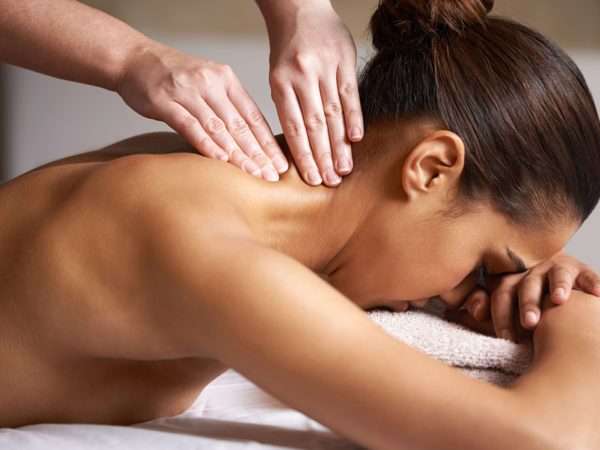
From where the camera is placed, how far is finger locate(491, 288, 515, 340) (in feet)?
3.58

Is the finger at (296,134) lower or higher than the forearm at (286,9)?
lower

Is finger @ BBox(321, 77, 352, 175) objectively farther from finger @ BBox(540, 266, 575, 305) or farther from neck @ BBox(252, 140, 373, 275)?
finger @ BBox(540, 266, 575, 305)

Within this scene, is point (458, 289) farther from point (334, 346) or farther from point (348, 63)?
point (334, 346)

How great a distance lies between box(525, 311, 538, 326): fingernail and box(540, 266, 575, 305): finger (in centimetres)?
5

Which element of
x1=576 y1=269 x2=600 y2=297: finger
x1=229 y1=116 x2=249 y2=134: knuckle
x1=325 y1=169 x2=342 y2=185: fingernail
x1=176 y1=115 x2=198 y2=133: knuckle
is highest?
x1=176 y1=115 x2=198 y2=133: knuckle

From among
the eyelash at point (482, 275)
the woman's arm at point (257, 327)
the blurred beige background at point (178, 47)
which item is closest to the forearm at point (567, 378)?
the woman's arm at point (257, 327)

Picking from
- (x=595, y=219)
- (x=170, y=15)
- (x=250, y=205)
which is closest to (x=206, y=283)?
(x=250, y=205)

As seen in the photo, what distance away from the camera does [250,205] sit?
3.09 ft

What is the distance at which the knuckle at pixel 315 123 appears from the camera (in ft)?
3.52

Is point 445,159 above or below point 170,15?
below

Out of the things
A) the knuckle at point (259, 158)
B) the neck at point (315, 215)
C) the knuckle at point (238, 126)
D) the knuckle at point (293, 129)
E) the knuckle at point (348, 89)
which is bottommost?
the neck at point (315, 215)

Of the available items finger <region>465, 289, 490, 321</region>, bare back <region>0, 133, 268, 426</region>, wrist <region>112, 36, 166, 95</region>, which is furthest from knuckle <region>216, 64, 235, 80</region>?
finger <region>465, 289, 490, 321</region>

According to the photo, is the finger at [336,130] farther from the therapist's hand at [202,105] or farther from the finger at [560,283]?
the finger at [560,283]

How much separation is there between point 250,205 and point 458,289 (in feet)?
1.53
